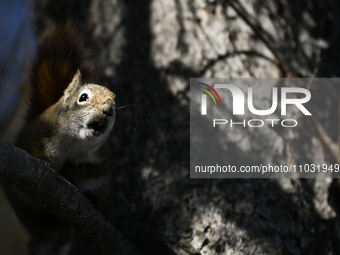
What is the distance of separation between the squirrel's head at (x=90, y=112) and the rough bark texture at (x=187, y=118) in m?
0.24

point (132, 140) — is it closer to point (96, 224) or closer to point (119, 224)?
point (119, 224)

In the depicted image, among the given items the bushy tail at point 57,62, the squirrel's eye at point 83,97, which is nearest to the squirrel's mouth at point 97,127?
the squirrel's eye at point 83,97

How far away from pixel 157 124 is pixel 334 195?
3.19 ft

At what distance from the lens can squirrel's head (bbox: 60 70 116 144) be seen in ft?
4.71

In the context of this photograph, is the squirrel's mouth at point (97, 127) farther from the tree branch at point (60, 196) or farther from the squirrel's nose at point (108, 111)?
the tree branch at point (60, 196)

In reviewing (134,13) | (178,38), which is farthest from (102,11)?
(178,38)

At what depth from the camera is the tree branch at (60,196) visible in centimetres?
108

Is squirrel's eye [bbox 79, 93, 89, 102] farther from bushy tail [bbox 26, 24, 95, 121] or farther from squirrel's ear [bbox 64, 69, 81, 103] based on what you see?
bushy tail [bbox 26, 24, 95, 121]

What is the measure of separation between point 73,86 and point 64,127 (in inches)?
7.3

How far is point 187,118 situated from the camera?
1801 mm
